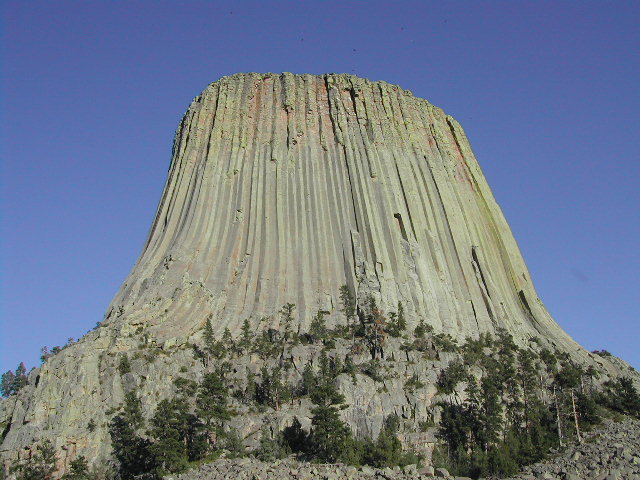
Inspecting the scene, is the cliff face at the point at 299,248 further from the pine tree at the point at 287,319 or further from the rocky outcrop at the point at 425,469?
the rocky outcrop at the point at 425,469

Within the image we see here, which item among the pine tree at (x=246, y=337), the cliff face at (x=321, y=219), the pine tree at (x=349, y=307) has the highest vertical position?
the cliff face at (x=321, y=219)


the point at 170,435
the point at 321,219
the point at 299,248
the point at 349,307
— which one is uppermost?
the point at 321,219

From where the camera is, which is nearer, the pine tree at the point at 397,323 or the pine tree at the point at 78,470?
the pine tree at the point at 78,470

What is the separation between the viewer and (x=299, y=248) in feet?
203

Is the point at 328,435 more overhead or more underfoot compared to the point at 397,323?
more underfoot

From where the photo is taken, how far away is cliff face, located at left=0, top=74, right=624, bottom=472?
157 ft

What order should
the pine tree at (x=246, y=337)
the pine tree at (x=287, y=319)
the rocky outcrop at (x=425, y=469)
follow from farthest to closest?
the pine tree at (x=287, y=319)
the pine tree at (x=246, y=337)
the rocky outcrop at (x=425, y=469)

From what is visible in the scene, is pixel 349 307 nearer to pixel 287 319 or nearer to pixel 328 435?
pixel 287 319

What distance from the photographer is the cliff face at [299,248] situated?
48000 millimetres

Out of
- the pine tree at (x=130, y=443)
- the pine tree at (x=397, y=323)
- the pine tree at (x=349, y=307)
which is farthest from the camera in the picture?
the pine tree at (x=349, y=307)

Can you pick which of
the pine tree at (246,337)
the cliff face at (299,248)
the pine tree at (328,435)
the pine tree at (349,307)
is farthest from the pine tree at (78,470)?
the pine tree at (349,307)

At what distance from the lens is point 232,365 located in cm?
5147

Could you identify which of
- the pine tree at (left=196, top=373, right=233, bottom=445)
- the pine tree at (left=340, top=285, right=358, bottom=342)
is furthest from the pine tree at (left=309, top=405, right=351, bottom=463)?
the pine tree at (left=340, top=285, right=358, bottom=342)

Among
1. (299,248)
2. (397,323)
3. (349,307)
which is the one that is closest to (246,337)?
(349,307)
